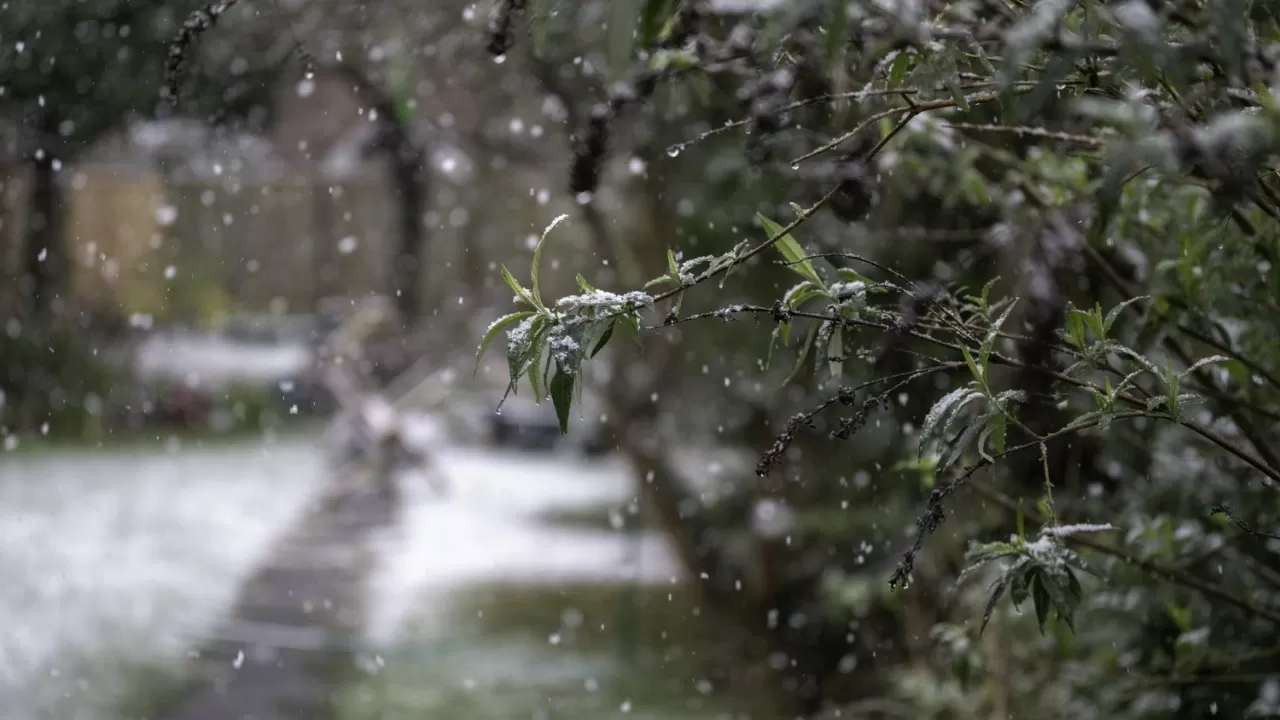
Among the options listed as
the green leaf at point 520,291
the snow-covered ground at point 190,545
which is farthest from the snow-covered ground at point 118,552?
the green leaf at point 520,291

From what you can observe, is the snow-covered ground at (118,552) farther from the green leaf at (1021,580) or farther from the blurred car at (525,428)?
the green leaf at (1021,580)

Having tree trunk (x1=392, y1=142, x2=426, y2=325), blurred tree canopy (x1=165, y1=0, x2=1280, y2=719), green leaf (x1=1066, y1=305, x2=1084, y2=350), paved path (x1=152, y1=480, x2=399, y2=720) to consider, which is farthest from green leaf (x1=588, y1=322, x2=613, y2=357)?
tree trunk (x1=392, y1=142, x2=426, y2=325)

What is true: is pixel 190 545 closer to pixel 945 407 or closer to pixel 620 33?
pixel 945 407

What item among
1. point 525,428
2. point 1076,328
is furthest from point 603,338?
point 525,428

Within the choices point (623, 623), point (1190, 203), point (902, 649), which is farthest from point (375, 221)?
point (1190, 203)

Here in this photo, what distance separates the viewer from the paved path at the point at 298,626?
11.3 ft

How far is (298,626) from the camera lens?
13.7 ft

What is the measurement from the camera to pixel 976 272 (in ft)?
7.13

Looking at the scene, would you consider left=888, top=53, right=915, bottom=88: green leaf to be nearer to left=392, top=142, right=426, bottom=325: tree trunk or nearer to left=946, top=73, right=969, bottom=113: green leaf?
left=946, top=73, right=969, bottom=113: green leaf

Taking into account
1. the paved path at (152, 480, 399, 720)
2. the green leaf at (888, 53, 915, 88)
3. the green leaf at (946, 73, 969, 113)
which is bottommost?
the paved path at (152, 480, 399, 720)

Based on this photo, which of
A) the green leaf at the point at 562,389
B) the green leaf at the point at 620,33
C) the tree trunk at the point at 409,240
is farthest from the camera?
the tree trunk at the point at 409,240

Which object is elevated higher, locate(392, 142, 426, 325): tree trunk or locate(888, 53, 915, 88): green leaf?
locate(888, 53, 915, 88): green leaf

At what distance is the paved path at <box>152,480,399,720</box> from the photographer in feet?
11.3

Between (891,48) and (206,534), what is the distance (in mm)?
4796
